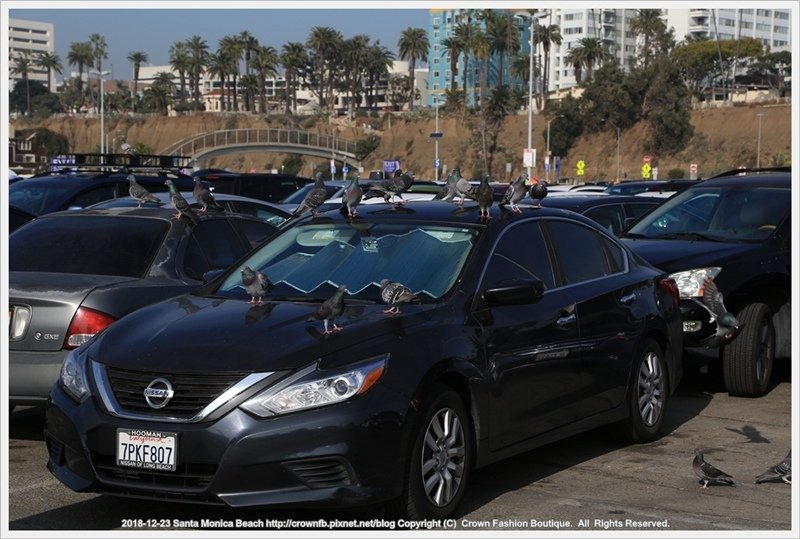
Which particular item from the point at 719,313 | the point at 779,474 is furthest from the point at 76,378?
the point at 719,313

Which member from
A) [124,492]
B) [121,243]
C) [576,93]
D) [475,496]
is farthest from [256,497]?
[576,93]

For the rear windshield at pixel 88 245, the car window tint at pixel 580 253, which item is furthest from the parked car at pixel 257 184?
the car window tint at pixel 580 253

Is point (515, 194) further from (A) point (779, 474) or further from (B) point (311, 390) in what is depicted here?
A: (B) point (311, 390)

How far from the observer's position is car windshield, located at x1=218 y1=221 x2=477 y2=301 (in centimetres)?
698

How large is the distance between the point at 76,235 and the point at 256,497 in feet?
13.4

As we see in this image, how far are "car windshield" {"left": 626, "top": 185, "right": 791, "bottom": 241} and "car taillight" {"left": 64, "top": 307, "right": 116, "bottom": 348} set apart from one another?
541cm

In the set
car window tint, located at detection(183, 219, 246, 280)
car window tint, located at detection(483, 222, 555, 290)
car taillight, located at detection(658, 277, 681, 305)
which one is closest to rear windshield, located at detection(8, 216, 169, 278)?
car window tint, located at detection(183, 219, 246, 280)

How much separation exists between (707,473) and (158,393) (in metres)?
3.11

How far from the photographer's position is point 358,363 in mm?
5934

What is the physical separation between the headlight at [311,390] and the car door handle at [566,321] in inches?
74.4

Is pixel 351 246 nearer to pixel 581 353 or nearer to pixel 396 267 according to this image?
pixel 396 267

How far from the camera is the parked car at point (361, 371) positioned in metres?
5.73

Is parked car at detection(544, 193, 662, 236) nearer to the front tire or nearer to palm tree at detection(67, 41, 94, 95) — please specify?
the front tire

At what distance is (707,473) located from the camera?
708cm
